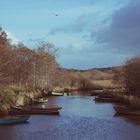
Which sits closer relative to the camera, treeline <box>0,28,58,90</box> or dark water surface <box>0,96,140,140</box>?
dark water surface <box>0,96,140,140</box>

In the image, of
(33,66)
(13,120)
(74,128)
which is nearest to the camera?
(74,128)

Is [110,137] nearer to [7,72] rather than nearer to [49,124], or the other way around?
[49,124]

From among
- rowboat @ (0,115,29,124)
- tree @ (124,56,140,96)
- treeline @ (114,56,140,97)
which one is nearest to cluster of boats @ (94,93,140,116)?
treeline @ (114,56,140,97)

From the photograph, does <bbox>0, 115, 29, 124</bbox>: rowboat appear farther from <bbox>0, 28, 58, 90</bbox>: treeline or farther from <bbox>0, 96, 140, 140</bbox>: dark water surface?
<bbox>0, 28, 58, 90</bbox>: treeline

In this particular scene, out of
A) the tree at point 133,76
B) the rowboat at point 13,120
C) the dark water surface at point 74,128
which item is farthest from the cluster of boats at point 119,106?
the rowboat at point 13,120

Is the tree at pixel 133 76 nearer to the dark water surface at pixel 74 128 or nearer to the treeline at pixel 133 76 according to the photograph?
the treeline at pixel 133 76

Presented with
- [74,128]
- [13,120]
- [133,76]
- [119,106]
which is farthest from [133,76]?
[13,120]

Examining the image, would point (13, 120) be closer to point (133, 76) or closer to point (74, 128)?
point (74, 128)

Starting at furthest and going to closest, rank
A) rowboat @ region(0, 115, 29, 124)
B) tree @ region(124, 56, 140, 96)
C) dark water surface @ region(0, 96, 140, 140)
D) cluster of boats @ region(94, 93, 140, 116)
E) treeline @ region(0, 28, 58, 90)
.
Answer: treeline @ region(0, 28, 58, 90), tree @ region(124, 56, 140, 96), cluster of boats @ region(94, 93, 140, 116), rowboat @ region(0, 115, 29, 124), dark water surface @ region(0, 96, 140, 140)

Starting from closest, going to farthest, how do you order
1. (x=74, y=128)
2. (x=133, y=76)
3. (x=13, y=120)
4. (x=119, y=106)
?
1. (x=74, y=128)
2. (x=13, y=120)
3. (x=119, y=106)
4. (x=133, y=76)

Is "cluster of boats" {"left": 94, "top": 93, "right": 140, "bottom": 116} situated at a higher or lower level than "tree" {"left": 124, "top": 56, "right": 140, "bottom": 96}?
lower

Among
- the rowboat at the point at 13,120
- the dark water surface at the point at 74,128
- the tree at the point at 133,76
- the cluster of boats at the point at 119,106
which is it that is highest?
the tree at the point at 133,76

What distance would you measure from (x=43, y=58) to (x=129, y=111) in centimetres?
4772

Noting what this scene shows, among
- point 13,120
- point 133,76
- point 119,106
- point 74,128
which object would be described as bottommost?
point 74,128
